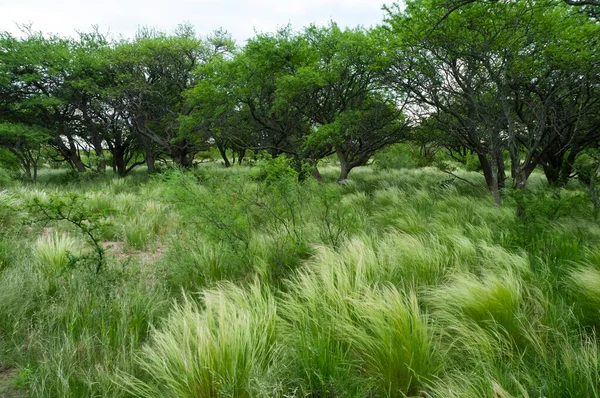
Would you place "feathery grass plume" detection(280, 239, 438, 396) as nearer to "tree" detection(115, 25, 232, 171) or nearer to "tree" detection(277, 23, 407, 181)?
"tree" detection(277, 23, 407, 181)

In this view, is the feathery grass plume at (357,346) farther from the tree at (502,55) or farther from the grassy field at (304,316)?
the tree at (502,55)

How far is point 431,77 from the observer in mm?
6438

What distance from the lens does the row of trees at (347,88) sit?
5.53 meters

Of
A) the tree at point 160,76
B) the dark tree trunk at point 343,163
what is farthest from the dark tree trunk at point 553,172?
the tree at point 160,76

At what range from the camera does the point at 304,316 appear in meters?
2.19

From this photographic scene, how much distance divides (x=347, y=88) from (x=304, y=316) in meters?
9.73

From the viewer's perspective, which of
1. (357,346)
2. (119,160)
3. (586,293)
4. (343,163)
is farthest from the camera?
(119,160)

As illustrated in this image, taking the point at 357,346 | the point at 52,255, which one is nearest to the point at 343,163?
the point at 52,255

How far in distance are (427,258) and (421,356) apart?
157 centimetres

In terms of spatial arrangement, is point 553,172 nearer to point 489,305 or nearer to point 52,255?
point 489,305

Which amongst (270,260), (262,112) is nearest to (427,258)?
(270,260)

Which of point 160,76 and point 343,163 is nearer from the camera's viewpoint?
point 343,163

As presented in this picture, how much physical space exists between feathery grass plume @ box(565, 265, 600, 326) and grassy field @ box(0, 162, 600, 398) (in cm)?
1

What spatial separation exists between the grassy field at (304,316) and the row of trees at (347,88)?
2195 mm
